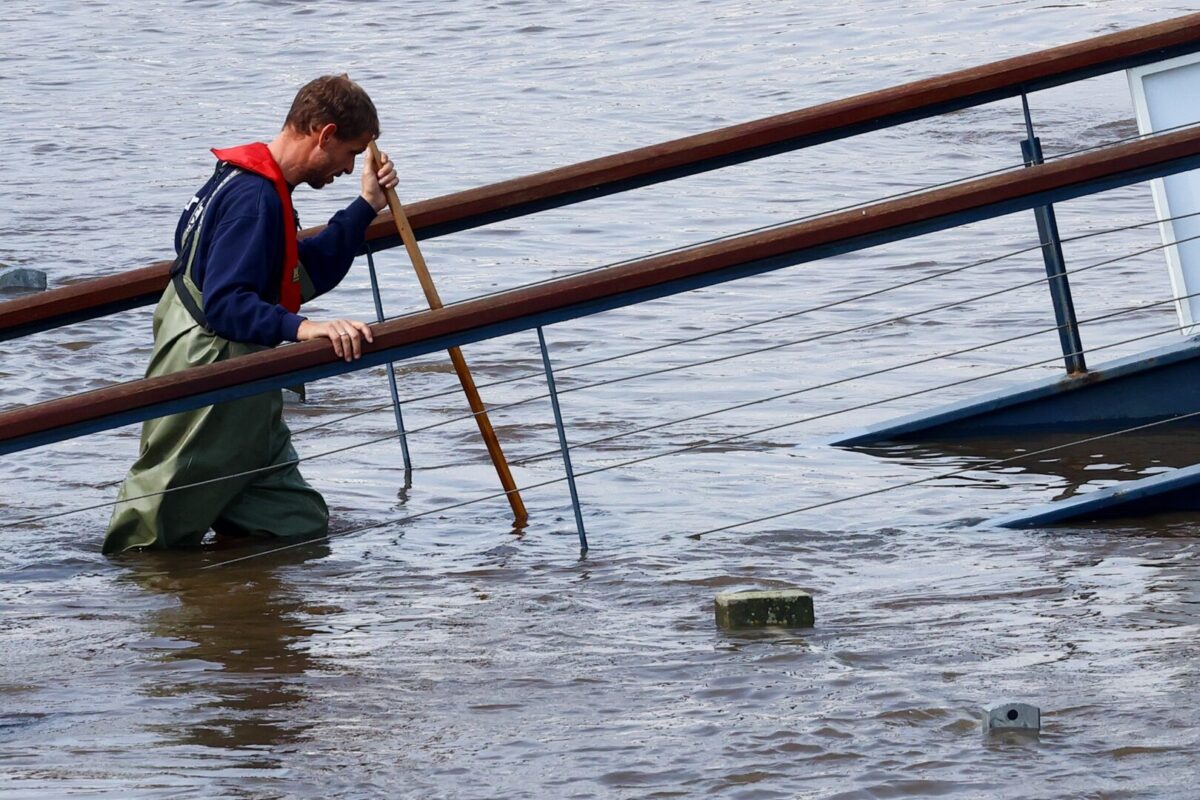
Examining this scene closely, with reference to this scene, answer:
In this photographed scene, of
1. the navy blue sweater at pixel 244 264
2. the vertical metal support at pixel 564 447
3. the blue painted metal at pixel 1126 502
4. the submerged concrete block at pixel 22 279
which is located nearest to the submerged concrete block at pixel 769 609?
the vertical metal support at pixel 564 447

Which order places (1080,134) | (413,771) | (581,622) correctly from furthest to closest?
(1080,134) → (581,622) → (413,771)

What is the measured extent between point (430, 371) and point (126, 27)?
45.7 ft

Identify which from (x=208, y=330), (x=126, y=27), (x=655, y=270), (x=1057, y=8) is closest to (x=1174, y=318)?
(x=655, y=270)

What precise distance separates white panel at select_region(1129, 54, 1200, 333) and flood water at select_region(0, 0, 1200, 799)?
607 millimetres

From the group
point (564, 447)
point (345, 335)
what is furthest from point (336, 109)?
point (564, 447)

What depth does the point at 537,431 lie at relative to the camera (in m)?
6.61

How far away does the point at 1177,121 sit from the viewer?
18.9 feet

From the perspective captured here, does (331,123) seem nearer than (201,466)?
Yes

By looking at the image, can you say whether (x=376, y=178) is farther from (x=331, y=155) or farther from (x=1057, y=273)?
(x=1057, y=273)

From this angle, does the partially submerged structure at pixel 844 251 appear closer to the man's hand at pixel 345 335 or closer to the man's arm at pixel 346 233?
the man's hand at pixel 345 335

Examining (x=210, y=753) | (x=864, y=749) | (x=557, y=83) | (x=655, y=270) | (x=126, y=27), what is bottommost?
(x=864, y=749)

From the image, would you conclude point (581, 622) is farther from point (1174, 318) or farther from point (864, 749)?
point (1174, 318)

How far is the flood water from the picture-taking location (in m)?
3.32

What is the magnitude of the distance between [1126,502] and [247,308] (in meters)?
2.39
